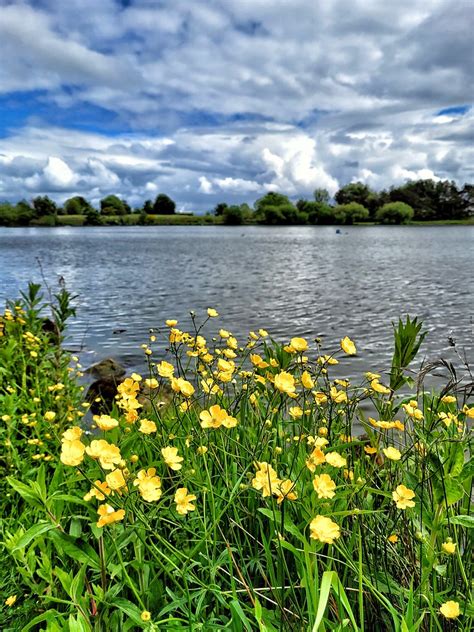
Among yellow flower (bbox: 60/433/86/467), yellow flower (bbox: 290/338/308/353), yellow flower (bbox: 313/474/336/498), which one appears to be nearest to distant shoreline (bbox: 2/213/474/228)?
yellow flower (bbox: 290/338/308/353)

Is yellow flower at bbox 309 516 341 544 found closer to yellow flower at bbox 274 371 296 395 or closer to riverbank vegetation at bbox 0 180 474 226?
yellow flower at bbox 274 371 296 395

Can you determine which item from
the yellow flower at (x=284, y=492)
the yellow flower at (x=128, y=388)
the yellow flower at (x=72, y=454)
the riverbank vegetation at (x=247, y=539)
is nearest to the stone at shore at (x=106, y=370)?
the riverbank vegetation at (x=247, y=539)

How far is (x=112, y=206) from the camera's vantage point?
174 m

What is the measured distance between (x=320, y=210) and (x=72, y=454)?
502ft

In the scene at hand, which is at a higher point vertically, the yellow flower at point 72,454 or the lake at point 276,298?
the yellow flower at point 72,454

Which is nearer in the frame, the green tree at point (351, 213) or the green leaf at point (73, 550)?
the green leaf at point (73, 550)

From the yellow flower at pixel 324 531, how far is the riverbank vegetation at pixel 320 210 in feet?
470

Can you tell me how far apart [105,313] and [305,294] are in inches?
371

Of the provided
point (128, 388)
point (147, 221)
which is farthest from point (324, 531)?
point (147, 221)

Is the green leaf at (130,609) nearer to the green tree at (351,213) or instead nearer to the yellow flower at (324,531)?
the yellow flower at (324,531)

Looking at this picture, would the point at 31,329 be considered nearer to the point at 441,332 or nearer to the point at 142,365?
the point at 142,365

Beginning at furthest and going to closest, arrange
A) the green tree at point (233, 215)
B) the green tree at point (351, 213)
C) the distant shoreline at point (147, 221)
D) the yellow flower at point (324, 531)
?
the green tree at point (233, 215) < the distant shoreline at point (147, 221) < the green tree at point (351, 213) < the yellow flower at point (324, 531)

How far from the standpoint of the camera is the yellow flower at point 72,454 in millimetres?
1765

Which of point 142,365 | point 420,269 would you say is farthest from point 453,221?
point 142,365
